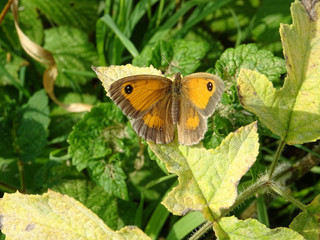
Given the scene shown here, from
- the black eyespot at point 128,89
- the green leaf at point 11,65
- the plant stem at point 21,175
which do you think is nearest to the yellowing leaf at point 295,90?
the black eyespot at point 128,89

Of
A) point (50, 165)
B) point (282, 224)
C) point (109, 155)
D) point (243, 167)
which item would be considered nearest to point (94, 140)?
point (109, 155)

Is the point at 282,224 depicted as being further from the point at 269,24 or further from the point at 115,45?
the point at 115,45

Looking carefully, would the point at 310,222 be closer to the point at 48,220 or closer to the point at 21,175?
the point at 48,220

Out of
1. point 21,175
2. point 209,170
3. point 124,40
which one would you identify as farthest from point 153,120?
point 21,175

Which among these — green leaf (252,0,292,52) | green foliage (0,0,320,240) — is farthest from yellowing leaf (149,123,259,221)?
green leaf (252,0,292,52)

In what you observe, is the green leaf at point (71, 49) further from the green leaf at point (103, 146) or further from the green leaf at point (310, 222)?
the green leaf at point (310, 222)

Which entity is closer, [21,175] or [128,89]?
[128,89]
